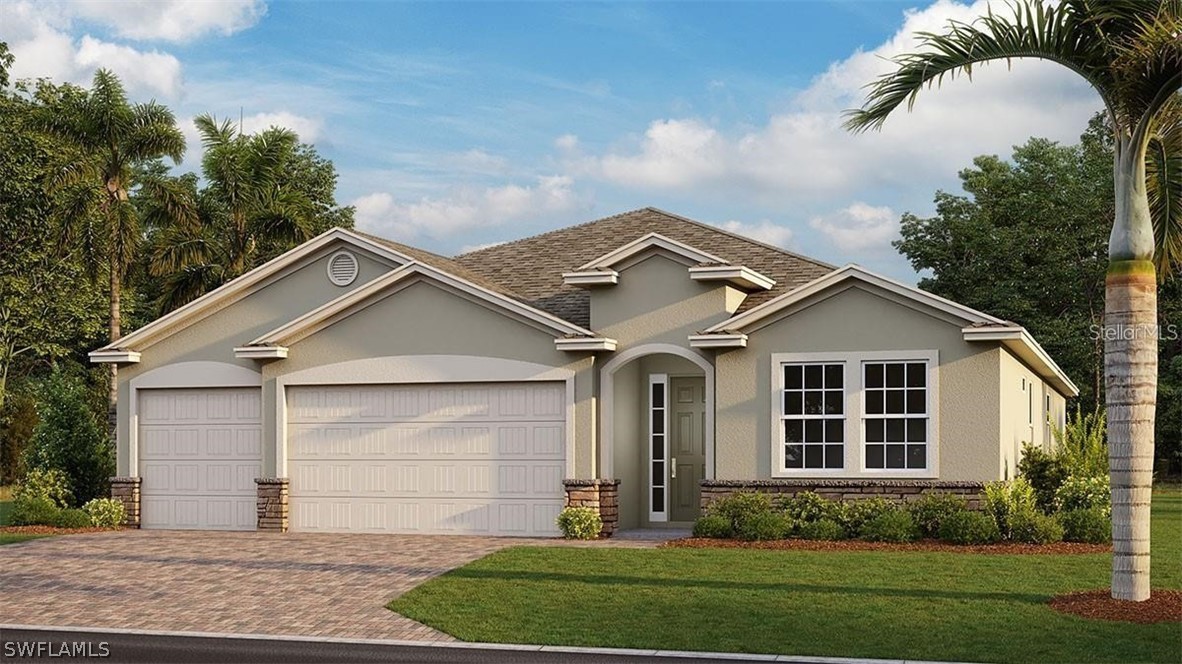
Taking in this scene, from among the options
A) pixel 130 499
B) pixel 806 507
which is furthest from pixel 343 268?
pixel 806 507

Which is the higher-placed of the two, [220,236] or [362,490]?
[220,236]

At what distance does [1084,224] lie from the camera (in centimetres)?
4312

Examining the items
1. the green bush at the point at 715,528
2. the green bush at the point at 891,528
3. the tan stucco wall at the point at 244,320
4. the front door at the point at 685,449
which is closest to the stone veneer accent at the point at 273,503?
the tan stucco wall at the point at 244,320

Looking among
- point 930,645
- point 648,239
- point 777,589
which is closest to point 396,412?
point 648,239

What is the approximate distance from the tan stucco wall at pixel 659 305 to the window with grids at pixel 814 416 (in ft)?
5.41

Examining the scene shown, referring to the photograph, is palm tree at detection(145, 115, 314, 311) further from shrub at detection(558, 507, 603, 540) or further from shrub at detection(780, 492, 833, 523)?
shrub at detection(780, 492, 833, 523)

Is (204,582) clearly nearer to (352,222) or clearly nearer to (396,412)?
(396,412)

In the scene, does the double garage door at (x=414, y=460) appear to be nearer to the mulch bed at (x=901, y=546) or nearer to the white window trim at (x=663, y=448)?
the white window trim at (x=663, y=448)

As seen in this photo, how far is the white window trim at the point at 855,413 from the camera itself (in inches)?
786

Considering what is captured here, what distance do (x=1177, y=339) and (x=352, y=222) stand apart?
28.5m

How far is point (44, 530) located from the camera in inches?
910

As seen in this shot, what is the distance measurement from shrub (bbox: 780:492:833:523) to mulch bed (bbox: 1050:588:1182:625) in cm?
602

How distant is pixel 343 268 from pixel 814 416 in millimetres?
8806

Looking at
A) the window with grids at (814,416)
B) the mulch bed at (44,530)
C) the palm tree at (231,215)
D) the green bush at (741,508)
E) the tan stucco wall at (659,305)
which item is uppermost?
the palm tree at (231,215)
